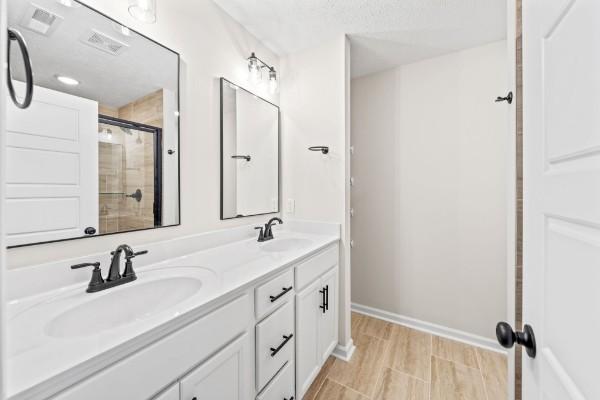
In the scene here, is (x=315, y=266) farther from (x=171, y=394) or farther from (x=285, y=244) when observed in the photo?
(x=171, y=394)

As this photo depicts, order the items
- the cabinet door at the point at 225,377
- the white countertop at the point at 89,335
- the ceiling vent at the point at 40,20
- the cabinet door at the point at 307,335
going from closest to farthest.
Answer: the white countertop at the point at 89,335 < the cabinet door at the point at 225,377 < the ceiling vent at the point at 40,20 < the cabinet door at the point at 307,335

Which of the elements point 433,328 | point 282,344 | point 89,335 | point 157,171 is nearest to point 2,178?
point 89,335

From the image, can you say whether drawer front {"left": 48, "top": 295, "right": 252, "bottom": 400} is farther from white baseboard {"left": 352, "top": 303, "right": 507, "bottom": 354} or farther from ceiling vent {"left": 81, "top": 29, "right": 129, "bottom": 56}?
white baseboard {"left": 352, "top": 303, "right": 507, "bottom": 354}

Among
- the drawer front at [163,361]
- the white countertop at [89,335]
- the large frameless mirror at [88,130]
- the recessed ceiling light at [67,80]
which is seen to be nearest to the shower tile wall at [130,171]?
the large frameless mirror at [88,130]

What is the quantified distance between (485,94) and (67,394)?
268cm

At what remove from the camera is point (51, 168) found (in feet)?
2.88

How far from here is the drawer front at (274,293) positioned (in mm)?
1020

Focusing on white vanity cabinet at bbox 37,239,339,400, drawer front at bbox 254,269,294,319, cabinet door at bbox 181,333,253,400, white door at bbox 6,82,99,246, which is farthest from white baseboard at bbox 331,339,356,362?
white door at bbox 6,82,99,246

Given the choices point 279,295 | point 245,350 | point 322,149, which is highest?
point 322,149

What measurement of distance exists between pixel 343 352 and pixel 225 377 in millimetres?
1239

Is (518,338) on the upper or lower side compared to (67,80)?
lower

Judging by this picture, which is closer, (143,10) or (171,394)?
(171,394)
